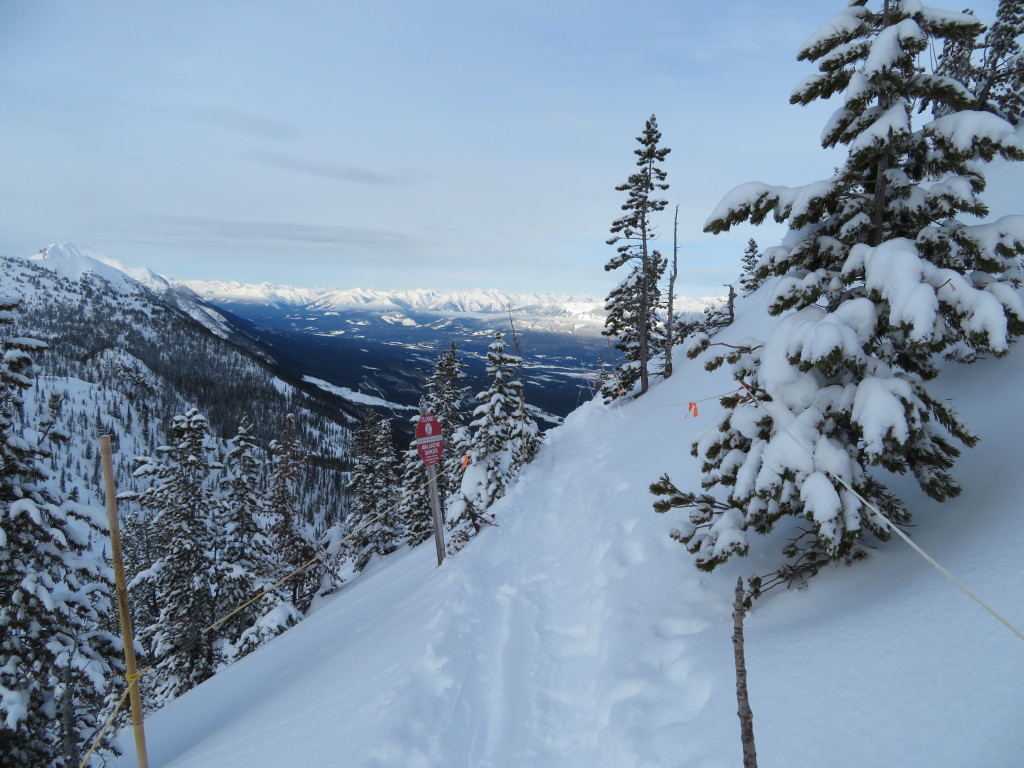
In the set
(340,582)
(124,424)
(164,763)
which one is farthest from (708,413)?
(124,424)

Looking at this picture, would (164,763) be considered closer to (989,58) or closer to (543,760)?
(543,760)

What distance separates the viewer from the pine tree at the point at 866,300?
443 cm

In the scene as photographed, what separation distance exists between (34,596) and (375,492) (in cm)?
2558

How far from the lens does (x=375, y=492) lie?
34.4 m

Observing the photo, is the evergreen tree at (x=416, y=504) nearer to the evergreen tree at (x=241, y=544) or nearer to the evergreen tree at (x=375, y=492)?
the evergreen tree at (x=375, y=492)

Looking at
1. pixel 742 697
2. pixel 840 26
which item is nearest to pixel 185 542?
pixel 742 697

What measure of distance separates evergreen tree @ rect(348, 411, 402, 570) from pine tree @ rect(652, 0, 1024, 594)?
31478mm

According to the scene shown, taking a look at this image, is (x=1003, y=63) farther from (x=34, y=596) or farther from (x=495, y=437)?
(x=34, y=596)

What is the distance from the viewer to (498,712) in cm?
554

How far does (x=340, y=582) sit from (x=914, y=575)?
1429 inches

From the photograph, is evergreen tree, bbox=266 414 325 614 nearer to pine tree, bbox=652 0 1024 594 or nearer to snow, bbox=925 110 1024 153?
pine tree, bbox=652 0 1024 594

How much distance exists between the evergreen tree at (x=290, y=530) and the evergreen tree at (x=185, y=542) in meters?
4.77

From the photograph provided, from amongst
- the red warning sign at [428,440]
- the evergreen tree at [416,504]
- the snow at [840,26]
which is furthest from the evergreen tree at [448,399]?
the snow at [840,26]

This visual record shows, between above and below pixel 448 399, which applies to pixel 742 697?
above
